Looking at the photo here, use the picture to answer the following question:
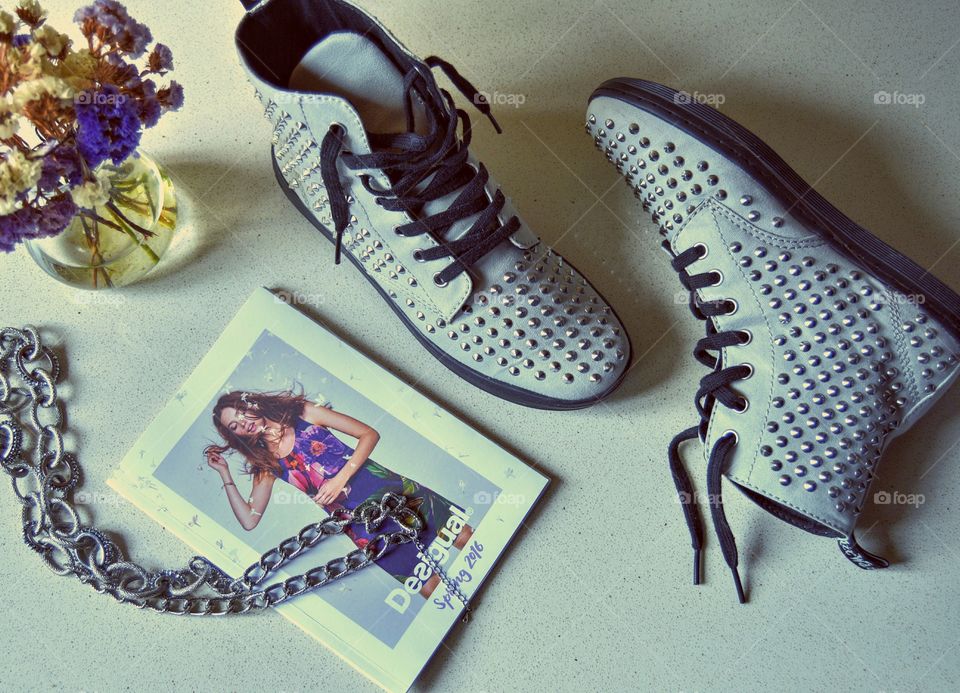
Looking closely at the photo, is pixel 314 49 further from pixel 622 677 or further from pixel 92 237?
pixel 622 677

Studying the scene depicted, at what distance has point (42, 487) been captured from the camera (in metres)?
0.87

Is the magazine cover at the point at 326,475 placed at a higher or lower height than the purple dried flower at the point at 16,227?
lower

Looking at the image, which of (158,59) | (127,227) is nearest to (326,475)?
(127,227)

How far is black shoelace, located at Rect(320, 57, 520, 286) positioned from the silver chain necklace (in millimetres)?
307

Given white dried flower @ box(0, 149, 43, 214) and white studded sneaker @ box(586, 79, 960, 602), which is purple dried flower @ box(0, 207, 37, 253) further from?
white studded sneaker @ box(586, 79, 960, 602)

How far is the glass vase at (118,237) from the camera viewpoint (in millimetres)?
834

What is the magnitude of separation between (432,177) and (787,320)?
1.35ft

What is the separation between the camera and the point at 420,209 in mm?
812

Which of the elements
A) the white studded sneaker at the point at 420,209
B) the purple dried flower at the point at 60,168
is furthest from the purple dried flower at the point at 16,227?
the white studded sneaker at the point at 420,209

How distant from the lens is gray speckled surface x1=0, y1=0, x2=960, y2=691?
0.86 meters

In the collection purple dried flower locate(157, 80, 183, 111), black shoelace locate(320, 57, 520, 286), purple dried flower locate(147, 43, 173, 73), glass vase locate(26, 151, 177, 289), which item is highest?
black shoelace locate(320, 57, 520, 286)

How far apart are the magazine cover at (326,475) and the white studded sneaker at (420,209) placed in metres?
0.09

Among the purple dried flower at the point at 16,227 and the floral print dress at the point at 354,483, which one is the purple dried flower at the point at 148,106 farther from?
the floral print dress at the point at 354,483

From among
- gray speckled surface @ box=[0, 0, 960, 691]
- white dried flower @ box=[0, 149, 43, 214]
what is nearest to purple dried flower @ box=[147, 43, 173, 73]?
white dried flower @ box=[0, 149, 43, 214]
